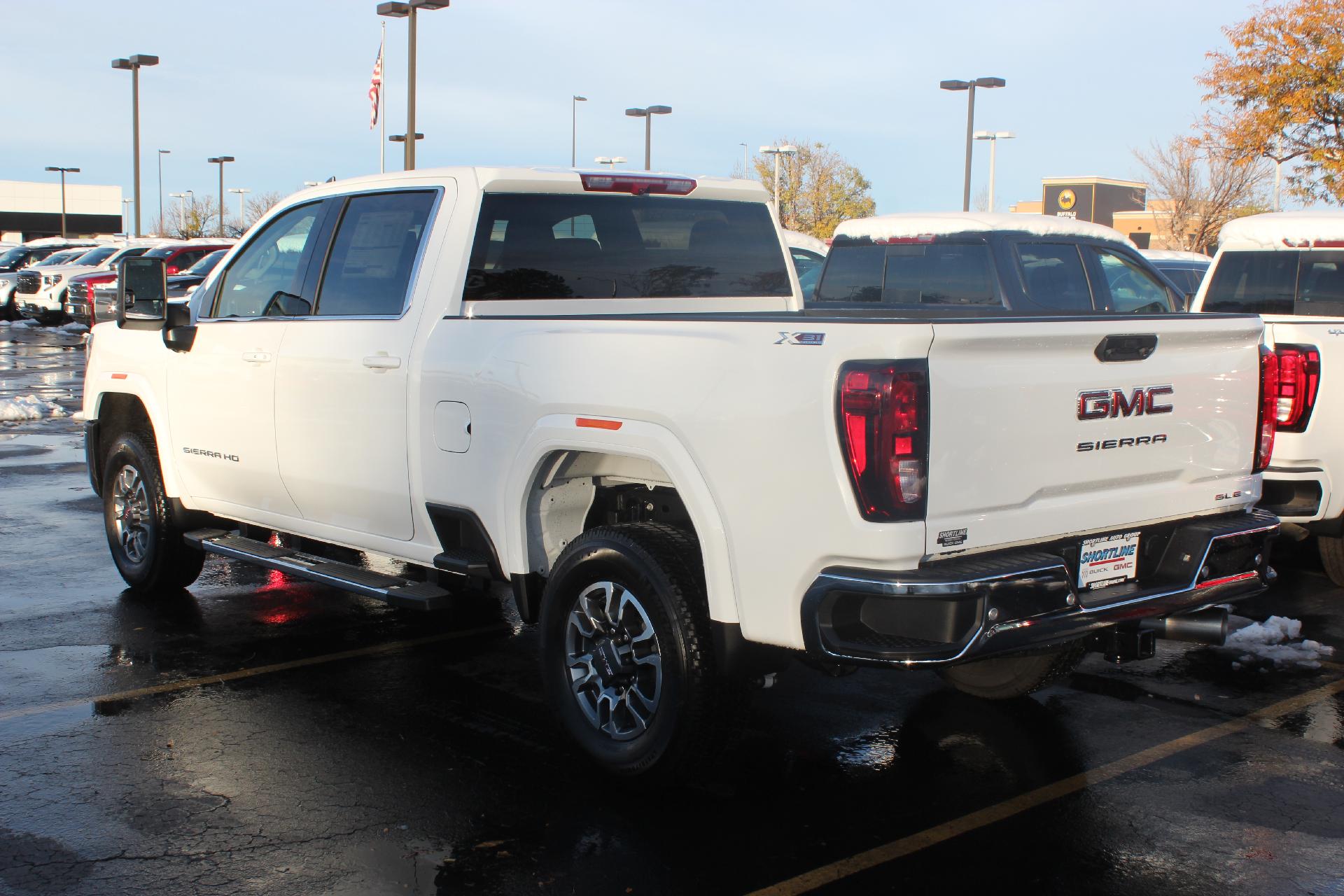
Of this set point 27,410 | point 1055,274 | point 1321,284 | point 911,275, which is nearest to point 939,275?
point 911,275

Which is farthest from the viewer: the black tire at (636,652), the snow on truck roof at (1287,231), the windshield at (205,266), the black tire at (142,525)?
the windshield at (205,266)

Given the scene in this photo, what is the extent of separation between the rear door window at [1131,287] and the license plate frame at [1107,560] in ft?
24.2

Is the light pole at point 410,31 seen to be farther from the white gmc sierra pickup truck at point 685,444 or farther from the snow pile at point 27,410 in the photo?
the white gmc sierra pickup truck at point 685,444

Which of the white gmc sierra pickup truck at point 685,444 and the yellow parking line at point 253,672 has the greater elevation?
the white gmc sierra pickup truck at point 685,444

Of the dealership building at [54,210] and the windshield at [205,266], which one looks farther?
the dealership building at [54,210]

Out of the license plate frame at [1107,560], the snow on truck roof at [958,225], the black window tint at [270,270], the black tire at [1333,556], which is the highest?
the snow on truck roof at [958,225]

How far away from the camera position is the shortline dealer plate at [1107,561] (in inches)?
170

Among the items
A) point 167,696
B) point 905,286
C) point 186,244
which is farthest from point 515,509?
point 186,244

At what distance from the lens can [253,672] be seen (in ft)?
19.9

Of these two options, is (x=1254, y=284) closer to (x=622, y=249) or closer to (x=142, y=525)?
(x=622, y=249)

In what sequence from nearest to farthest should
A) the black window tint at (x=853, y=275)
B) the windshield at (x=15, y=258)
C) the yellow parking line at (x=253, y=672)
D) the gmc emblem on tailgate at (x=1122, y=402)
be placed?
the gmc emblem on tailgate at (x=1122, y=402) → the yellow parking line at (x=253, y=672) → the black window tint at (x=853, y=275) → the windshield at (x=15, y=258)

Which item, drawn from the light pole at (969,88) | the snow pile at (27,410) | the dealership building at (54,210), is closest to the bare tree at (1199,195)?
the light pole at (969,88)

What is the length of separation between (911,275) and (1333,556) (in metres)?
4.49

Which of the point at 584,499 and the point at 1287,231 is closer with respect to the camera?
the point at 584,499
